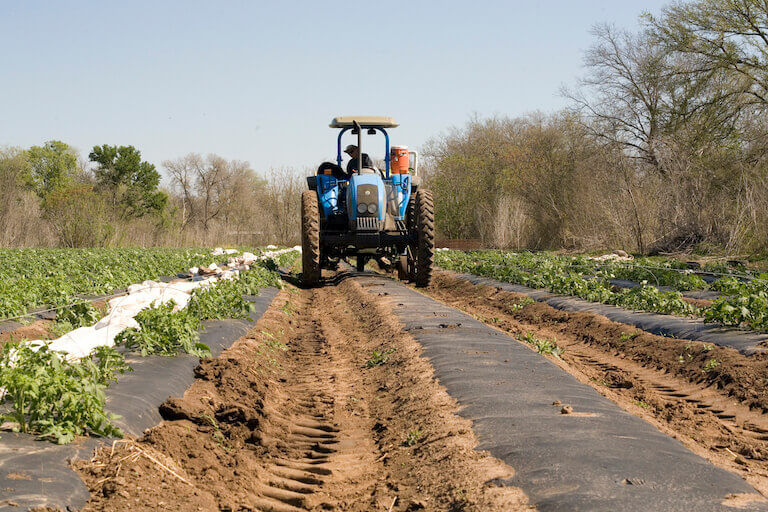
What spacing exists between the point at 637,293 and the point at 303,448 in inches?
293

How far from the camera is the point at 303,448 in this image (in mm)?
4973

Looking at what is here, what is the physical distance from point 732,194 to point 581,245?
685 cm

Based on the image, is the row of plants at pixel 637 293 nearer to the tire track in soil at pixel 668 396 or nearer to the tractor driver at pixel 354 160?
the tire track in soil at pixel 668 396

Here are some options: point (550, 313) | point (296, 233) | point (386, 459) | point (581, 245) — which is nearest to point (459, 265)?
point (550, 313)

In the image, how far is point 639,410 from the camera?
5.91m

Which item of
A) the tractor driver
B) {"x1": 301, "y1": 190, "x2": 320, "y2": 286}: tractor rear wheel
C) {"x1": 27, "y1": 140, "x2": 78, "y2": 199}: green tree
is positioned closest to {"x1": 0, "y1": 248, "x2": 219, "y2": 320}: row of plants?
{"x1": 301, "y1": 190, "x2": 320, "y2": 286}: tractor rear wheel

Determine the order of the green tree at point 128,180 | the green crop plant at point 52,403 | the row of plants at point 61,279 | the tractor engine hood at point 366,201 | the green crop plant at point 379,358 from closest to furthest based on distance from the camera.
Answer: the green crop plant at point 52,403
the green crop plant at point 379,358
the row of plants at point 61,279
the tractor engine hood at point 366,201
the green tree at point 128,180

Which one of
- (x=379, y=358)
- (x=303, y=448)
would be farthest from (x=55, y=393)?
(x=379, y=358)

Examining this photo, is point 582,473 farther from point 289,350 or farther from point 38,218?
point 38,218

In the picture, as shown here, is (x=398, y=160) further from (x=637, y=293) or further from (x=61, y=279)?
(x=61, y=279)

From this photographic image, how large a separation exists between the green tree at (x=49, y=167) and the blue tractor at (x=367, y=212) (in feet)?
166

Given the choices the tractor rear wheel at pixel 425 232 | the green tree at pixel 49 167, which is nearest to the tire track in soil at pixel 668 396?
the tractor rear wheel at pixel 425 232

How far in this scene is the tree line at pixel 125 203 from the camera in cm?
3384

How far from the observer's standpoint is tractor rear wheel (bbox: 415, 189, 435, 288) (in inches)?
545
